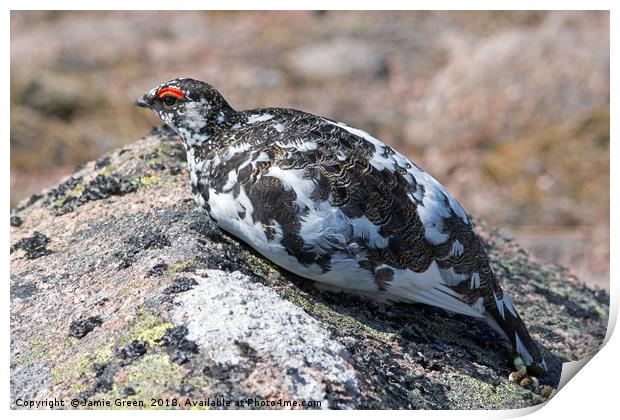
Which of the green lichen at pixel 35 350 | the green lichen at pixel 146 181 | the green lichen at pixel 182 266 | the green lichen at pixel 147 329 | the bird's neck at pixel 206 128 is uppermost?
the bird's neck at pixel 206 128

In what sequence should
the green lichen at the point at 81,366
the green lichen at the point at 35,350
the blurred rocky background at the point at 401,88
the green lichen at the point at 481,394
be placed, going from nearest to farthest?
the green lichen at the point at 81,366, the green lichen at the point at 35,350, the green lichen at the point at 481,394, the blurred rocky background at the point at 401,88

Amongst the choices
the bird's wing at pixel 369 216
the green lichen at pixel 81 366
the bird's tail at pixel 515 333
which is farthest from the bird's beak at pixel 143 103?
the bird's tail at pixel 515 333

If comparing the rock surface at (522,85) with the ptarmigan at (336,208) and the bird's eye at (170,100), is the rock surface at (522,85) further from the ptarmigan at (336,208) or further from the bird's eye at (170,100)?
the bird's eye at (170,100)

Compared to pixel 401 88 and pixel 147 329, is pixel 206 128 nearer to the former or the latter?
pixel 147 329

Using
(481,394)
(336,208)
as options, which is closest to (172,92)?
(336,208)

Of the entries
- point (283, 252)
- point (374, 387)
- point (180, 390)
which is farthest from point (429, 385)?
point (180, 390)

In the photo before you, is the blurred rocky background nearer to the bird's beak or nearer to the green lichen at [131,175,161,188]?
the green lichen at [131,175,161,188]

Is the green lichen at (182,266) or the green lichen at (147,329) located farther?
the green lichen at (182,266)

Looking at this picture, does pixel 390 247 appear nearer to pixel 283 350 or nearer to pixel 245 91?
pixel 283 350
